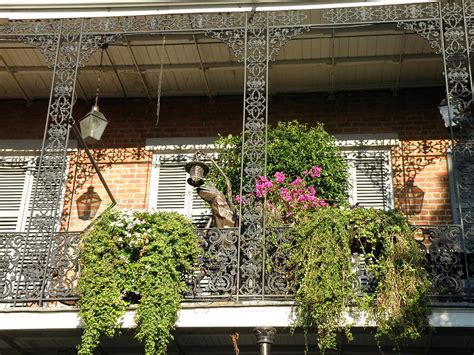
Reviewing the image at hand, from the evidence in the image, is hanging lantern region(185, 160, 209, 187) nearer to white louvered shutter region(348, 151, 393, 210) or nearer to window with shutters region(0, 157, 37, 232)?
white louvered shutter region(348, 151, 393, 210)

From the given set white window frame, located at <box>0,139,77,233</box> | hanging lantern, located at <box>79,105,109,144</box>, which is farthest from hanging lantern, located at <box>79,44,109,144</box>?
white window frame, located at <box>0,139,77,233</box>

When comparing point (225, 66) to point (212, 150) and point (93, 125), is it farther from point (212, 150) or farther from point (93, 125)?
point (93, 125)

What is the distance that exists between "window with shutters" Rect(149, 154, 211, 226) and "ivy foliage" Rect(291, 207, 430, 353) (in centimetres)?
294

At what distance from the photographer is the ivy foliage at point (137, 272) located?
26.5 feet

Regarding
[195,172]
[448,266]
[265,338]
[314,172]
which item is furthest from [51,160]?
[448,266]

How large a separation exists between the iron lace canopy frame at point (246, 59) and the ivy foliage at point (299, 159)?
78cm

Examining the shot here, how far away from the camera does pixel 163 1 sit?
9992 mm

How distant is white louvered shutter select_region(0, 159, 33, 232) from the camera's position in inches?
446

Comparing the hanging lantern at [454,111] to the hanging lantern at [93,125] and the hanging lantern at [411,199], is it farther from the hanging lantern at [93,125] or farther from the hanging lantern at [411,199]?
the hanging lantern at [93,125]

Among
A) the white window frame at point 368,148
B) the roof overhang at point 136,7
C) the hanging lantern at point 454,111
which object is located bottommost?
the hanging lantern at point 454,111

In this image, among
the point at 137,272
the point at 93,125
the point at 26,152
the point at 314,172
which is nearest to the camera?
the point at 137,272

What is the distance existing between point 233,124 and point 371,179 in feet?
7.55

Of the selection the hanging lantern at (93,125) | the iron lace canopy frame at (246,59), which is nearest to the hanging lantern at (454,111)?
the iron lace canopy frame at (246,59)

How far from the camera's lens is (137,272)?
8.35 m
